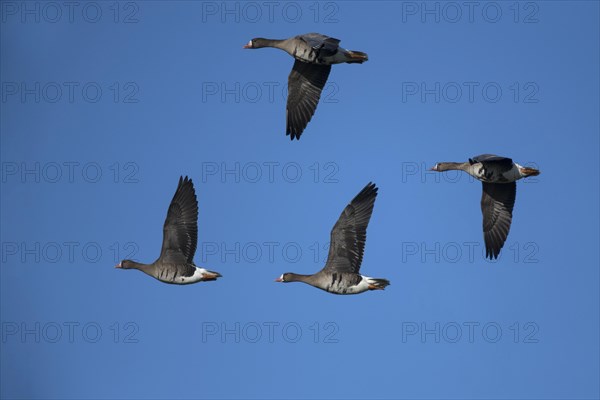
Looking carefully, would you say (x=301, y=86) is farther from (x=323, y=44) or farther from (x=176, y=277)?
(x=176, y=277)

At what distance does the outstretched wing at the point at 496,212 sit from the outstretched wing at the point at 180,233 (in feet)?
25.0

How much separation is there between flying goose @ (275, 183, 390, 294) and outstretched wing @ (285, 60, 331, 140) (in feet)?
7.51

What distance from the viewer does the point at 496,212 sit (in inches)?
1214

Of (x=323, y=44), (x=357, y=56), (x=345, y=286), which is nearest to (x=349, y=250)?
(x=345, y=286)

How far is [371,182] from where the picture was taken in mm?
28688

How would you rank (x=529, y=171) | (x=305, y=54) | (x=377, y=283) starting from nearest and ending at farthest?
(x=377, y=283)
(x=305, y=54)
(x=529, y=171)

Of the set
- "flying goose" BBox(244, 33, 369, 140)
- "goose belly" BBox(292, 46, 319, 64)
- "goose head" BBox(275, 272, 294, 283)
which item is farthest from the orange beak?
"goose head" BBox(275, 272, 294, 283)

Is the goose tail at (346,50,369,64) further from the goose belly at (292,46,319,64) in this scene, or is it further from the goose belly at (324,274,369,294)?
the goose belly at (324,274,369,294)

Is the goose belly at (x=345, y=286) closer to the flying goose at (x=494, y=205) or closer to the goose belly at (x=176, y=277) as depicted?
the goose belly at (x=176, y=277)

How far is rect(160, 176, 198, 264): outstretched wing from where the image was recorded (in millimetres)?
29219

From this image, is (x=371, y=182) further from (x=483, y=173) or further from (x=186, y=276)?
(x=186, y=276)

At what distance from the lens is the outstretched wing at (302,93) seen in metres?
28.9

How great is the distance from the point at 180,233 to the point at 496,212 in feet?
27.1

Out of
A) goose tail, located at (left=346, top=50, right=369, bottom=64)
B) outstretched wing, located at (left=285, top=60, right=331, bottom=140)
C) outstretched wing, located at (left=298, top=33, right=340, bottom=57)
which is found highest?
outstretched wing, located at (left=298, top=33, right=340, bottom=57)
